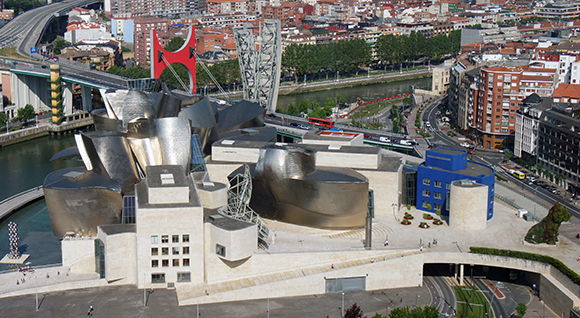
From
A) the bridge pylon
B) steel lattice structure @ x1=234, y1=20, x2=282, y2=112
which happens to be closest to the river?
steel lattice structure @ x1=234, y1=20, x2=282, y2=112

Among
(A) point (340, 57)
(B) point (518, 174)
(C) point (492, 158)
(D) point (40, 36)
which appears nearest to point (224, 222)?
(B) point (518, 174)

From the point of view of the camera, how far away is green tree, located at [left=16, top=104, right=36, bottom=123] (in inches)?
2886

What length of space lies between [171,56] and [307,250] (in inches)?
1484

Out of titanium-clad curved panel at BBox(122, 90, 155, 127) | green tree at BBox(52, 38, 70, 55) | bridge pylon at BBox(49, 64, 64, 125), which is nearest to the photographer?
titanium-clad curved panel at BBox(122, 90, 155, 127)

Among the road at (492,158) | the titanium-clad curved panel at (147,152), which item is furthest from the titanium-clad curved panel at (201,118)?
the road at (492,158)

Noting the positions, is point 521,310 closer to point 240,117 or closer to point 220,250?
point 220,250

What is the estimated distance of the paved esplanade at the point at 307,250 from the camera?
35.1m

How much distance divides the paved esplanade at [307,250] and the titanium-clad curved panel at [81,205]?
317 cm

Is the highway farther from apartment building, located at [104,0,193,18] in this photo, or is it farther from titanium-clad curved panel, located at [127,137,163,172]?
titanium-clad curved panel, located at [127,137,163,172]

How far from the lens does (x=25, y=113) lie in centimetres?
7350

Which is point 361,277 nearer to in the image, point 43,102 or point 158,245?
point 158,245

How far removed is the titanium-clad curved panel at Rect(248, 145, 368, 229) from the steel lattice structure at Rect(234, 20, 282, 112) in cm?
3108

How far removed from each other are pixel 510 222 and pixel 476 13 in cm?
9992

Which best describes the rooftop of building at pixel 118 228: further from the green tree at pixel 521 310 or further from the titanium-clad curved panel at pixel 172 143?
the green tree at pixel 521 310
